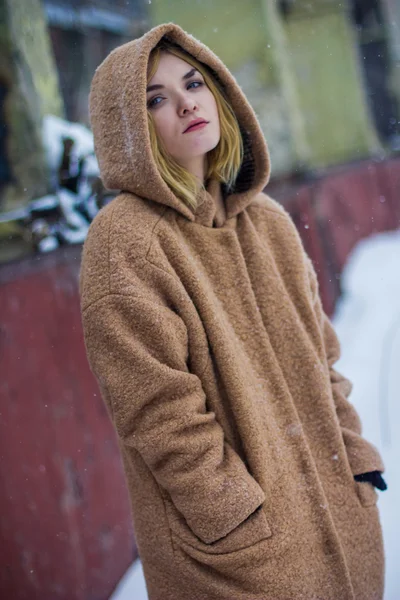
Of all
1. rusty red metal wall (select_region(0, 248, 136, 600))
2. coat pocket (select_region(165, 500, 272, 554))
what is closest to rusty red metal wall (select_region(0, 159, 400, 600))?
rusty red metal wall (select_region(0, 248, 136, 600))

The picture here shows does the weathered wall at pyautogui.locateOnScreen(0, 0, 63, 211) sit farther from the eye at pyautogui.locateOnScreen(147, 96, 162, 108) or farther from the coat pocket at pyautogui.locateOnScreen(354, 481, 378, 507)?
the coat pocket at pyautogui.locateOnScreen(354, 481, 378, 507)

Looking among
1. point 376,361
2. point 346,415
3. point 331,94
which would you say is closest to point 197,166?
point 346,415

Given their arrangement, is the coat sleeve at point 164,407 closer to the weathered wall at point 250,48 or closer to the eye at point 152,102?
the eye at point 152,102

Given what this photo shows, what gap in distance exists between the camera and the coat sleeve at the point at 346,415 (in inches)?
68.8

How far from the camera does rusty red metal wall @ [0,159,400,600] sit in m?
2.19

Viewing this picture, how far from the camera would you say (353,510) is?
170cm

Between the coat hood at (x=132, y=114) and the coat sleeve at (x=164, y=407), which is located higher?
the coat hood at (x=132, y=114)

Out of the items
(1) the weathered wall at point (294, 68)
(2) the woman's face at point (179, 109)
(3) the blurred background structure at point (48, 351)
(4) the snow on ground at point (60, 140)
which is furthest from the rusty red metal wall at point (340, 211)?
(2) the woman's face at point (179, 109)

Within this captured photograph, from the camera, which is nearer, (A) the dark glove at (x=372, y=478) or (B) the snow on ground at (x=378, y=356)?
(A) the dark glove at (x=372, y=478)

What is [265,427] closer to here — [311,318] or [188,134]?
[311,318]

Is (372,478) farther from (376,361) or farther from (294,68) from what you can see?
(294,68)

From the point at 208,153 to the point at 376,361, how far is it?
3.04 meters

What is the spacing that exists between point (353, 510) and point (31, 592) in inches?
48.7

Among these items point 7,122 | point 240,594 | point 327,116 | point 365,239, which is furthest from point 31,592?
point 327,116
